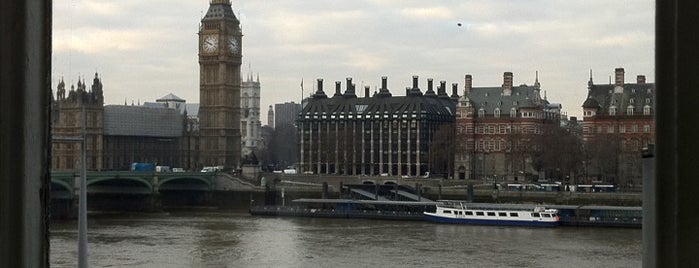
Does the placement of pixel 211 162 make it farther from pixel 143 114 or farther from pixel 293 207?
pixel 293 207


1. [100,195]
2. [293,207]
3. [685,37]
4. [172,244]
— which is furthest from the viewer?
[100,195]

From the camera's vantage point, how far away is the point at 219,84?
44.6 metres

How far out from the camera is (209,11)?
45438mm

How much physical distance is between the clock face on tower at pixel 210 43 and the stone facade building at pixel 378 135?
5.91 m

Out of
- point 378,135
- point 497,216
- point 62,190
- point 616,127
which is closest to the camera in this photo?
point 497,216

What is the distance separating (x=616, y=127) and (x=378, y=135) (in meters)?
10.2

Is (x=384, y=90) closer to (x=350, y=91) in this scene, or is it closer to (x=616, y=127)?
(x=350, y=91)

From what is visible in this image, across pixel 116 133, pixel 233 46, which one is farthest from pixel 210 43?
pixel 116 133

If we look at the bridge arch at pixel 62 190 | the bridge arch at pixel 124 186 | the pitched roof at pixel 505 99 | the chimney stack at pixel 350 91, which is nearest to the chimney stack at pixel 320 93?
the chimney stack at pixel 350 91

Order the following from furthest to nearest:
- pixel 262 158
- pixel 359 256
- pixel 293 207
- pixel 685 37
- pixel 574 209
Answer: pixel 262 158 → pixel 293 207 → pixel 574 209 → pixel 359 256 → pixel 685 37

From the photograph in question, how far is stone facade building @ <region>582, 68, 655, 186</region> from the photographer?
101 ft

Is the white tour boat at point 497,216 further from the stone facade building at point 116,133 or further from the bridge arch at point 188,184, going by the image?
the stone facade building at point 116,133

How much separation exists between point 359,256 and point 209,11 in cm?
3068

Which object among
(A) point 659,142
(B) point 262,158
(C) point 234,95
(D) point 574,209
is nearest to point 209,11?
(C) point 234,95
